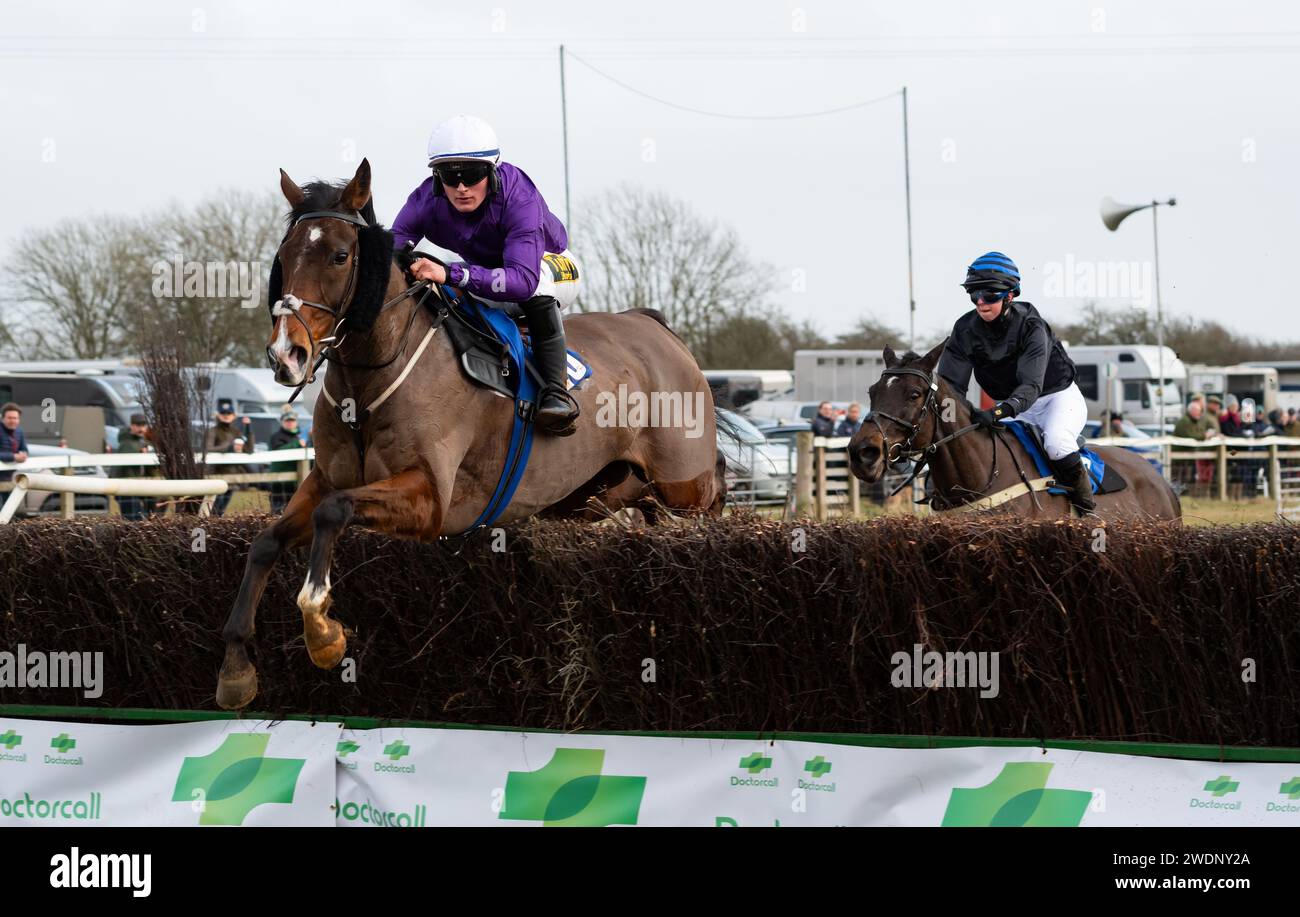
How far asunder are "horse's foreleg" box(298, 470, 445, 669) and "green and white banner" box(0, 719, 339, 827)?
41.1 inches

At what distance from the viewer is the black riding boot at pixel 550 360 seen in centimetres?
634

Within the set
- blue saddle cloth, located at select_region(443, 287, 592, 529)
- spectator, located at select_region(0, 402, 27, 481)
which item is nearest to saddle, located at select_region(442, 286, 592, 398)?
blue saddle cloth, located at select_region(443, 287, 592, 529)

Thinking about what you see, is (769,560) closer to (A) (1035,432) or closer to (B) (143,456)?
(A) (1035,432)

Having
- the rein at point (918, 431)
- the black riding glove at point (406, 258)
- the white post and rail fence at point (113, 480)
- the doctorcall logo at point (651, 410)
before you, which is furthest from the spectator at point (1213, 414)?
the black riding glove at point (406, 258)

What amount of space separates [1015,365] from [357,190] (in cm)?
440

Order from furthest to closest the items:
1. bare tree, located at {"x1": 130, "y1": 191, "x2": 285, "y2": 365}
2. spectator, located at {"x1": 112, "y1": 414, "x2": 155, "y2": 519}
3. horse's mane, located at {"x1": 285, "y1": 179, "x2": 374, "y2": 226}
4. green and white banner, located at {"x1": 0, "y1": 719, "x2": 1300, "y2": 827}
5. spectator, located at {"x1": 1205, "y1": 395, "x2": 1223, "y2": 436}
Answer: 1. bare tree, located at {"x1": 130, "y1": 191, "x2": 285, "y2": 365}
2. spectator, located at {"x1": 1205, "y1": 395, "x2": 1223, "y2": 436}
3. spectator, located at {"x1": 112, "y1": 414, "x2": 155, "y2": 519}
4. horse's mane, located at {"x1": 285, "y1": 179, "x2": 374, "y2": 226}
5. green and white banner, located at {"x1": 0, "y1": 719, "x2": 1300, "y2": 827}

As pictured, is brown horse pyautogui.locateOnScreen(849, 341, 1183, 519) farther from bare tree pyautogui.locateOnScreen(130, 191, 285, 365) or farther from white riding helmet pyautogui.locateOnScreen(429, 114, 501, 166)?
bare tree pyautogui.locateOnScreen(130, 191, 285, 365)

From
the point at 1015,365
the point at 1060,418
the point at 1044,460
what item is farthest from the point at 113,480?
the point at 1060,418

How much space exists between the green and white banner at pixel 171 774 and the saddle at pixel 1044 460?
434cm

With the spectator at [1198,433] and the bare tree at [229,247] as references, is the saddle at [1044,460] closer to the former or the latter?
the spectator at [1198,433]

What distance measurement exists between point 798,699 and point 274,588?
2323 millimetres

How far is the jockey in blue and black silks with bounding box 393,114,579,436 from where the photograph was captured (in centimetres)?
609

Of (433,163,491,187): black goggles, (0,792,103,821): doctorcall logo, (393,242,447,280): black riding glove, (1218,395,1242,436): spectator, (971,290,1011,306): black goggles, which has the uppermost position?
(433,163,491,187): black goggles

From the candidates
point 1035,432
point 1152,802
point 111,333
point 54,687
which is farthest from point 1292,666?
point 111,333
